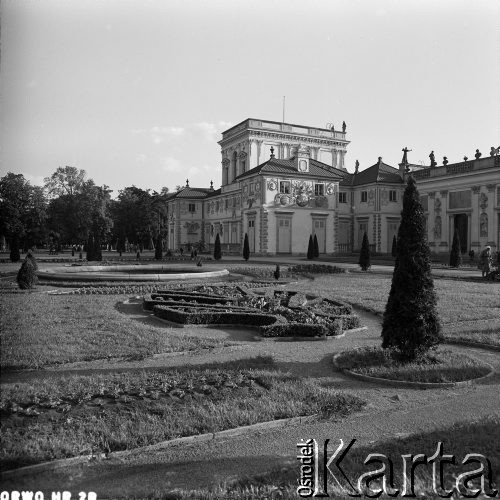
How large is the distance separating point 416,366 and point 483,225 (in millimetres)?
44205

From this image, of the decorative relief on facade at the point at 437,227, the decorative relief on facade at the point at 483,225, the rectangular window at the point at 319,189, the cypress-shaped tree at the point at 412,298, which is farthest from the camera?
the rectangular window at the point at 319,189

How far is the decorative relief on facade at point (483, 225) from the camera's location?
48969mm

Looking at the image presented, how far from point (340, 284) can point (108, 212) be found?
54.8 m

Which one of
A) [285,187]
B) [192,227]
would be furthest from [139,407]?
[192,227]

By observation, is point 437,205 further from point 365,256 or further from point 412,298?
point 412,298

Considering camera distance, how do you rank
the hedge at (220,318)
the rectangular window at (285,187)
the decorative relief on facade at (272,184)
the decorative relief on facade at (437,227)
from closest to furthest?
the hedge at (220,318) → the decorative relief on facade at (437,227) → the decorative relief on facade at (272,184) → the rectangular window at (285,187)

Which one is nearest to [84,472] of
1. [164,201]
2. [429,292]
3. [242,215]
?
Result: [429,292]

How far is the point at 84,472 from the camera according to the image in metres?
5.29

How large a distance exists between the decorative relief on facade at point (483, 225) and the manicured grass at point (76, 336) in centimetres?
4160

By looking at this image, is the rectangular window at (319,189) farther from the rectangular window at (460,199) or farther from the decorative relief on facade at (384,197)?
the rectangular window at (460,199)

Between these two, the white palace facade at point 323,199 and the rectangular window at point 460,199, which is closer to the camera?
the white palace facade at point 323,199

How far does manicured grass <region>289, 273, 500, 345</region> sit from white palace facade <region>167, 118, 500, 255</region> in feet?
83.9

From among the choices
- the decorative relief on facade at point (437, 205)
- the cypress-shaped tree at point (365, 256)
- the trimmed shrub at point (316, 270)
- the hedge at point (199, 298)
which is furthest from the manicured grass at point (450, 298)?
the decorative relief on facade at point (437, 205)

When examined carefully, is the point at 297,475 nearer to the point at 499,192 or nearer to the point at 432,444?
the point at 432,444
